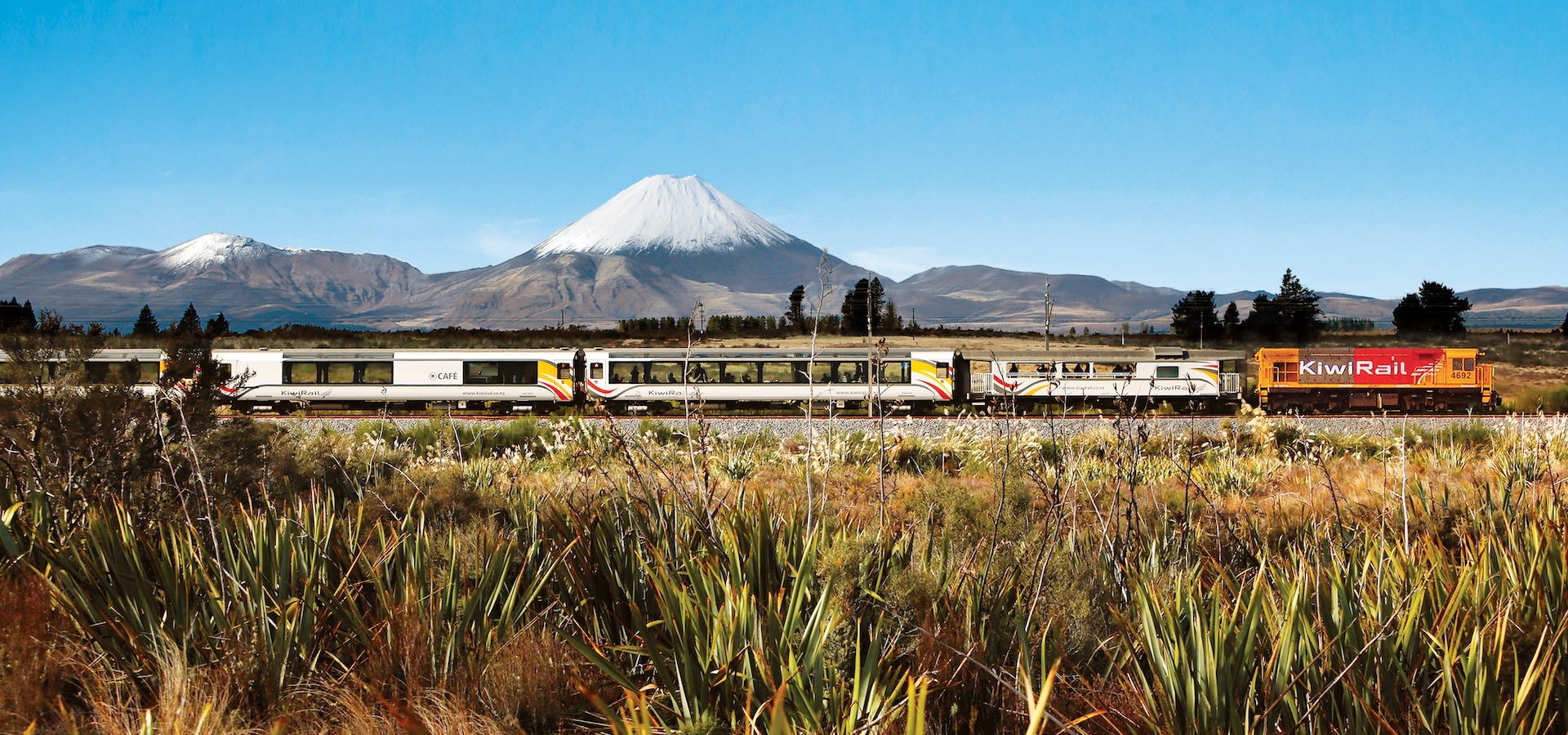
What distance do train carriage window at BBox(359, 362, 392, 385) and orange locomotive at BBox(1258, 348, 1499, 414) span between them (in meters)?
25.6

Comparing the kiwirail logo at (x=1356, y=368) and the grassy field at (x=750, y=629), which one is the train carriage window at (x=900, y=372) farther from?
the grassy field at (x=750, y=629)

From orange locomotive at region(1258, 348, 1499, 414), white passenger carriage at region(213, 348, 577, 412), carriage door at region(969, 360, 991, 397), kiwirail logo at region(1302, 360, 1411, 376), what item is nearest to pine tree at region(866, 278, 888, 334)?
carriage door at region(969, 360, 991, 397)

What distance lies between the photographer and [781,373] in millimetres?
27062

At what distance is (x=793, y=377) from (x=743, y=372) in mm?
1463

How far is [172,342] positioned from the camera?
9.39m

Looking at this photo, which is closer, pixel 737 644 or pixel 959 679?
pixel 737 644

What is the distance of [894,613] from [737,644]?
2.56ft

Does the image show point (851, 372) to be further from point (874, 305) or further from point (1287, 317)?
point (1287, 317)

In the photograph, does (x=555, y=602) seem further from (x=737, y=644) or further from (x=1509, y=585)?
(x=1509, y=585)

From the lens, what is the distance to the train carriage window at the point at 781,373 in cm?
2673

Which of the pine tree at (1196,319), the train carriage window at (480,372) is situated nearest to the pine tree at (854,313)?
the pine tree at (1196,319)

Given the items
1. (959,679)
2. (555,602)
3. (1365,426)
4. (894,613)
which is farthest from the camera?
(1365,426)

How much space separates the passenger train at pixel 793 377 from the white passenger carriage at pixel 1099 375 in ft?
0.14

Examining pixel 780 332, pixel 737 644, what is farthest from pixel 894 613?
pixel 780 332
